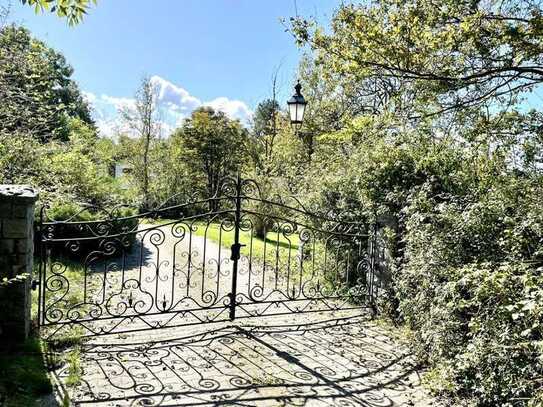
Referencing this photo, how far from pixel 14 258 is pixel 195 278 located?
3487 millimetres

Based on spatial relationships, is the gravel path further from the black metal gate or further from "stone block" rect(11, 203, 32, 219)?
"stone block" rect(11, 203, 32, 219)

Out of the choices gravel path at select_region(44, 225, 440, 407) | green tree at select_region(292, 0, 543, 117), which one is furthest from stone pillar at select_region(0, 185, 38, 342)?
green tree at select_region(292, 0, 543, 117)

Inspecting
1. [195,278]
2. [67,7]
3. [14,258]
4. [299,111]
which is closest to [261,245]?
[195,278]

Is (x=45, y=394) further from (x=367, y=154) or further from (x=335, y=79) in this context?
(x=335, y=79)

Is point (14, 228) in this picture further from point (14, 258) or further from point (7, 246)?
point (14, 258)

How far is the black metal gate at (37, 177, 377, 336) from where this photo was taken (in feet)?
14.7

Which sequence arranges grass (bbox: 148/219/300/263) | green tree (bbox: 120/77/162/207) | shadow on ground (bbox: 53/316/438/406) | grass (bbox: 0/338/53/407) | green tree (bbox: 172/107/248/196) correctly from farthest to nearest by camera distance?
green tree (bbox: 172/107/248/196), green tree (bbox: 120/77/162/207), grass (bbox: 148/219/300/263), shadow on ground (bbox: 53/316/438/406), grass (bbox: 0/338/53/407)

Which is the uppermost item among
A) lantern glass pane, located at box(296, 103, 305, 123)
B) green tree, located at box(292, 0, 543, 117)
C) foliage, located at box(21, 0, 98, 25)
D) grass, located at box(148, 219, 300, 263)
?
green tree, located at box(292, 0, 543, 117)

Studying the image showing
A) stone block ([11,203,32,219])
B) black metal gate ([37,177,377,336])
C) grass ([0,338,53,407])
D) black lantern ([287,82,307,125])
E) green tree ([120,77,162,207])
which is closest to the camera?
grass ([0,338,53,407])

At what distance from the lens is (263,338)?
15.1ft

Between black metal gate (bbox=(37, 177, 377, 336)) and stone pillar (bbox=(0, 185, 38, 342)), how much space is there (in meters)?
0.23

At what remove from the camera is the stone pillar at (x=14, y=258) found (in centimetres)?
373

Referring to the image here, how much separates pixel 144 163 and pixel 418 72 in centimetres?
1633

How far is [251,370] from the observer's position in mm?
3768
